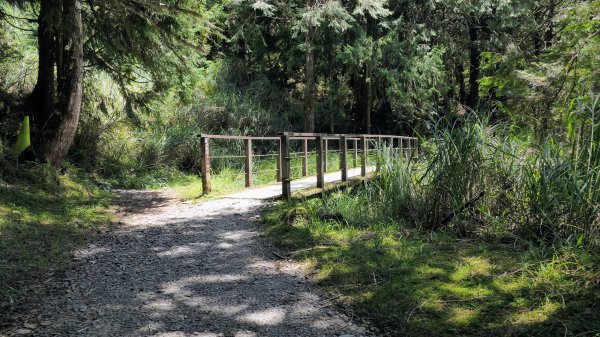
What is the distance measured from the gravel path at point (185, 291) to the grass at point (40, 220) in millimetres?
296

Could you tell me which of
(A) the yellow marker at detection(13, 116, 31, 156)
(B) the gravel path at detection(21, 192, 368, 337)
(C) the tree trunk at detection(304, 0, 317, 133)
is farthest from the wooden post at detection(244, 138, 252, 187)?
(C) the tree trunk at detection(304, 0, 317, 133)

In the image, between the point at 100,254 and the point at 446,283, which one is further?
the point at 100,254

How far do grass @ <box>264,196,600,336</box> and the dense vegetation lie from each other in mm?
17

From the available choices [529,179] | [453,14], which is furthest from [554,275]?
[453,14]

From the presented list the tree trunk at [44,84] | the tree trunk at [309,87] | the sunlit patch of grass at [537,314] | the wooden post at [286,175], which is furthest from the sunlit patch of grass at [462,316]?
the tree trunk at [309,87]

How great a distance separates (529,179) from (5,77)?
10163 mm

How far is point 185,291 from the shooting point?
403cm

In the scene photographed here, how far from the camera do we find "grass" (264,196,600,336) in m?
3.11

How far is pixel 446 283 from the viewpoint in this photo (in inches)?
150

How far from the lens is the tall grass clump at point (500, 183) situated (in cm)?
429

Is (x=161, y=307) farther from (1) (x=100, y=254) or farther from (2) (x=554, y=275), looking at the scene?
(2) (x=554, y=275)

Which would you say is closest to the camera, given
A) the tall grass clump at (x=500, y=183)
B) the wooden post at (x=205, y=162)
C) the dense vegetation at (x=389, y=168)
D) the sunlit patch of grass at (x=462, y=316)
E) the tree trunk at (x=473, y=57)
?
the sunlit patch of grass at (x=462, y=316)

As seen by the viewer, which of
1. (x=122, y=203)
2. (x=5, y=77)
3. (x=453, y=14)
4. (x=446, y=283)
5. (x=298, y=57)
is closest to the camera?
(x=446, y=283)

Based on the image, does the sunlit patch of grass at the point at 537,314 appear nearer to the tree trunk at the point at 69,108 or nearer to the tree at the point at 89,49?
the tree at the point at 89,49
